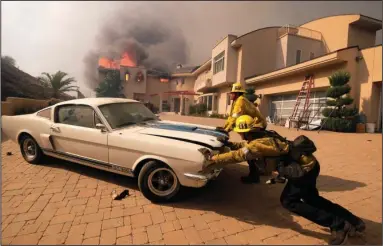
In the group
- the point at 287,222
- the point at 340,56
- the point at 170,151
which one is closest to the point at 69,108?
the point at 170,151

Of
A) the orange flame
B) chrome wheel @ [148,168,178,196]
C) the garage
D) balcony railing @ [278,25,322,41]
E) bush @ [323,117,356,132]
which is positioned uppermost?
the orange flame

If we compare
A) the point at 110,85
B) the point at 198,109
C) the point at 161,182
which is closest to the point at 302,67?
the point at 161,182

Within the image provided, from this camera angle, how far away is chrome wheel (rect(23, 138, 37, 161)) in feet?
14.8

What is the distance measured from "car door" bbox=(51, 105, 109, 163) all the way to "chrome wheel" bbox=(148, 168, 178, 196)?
0.87 m

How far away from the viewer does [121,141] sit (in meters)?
3.29

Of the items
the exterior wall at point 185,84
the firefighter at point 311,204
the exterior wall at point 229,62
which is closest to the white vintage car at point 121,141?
the firefighter at point 311,204

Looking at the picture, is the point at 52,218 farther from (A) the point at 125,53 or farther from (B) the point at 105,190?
(A) the point at 125,53

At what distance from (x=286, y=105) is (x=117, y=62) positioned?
33906mm

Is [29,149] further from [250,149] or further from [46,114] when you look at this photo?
[250,149]

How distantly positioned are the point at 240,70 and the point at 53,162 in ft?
54.4

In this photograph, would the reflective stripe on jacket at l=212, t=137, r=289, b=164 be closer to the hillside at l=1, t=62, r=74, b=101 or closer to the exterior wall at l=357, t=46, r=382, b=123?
the exterior wall at l=357, t=46, r=382, b=123

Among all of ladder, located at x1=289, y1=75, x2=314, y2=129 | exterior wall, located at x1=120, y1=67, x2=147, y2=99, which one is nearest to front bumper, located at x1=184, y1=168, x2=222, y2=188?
ladder, located at x1=289, y1=75, x2=314, y2=129

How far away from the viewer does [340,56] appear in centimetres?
1091

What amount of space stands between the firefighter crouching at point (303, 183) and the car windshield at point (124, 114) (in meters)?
1.97
